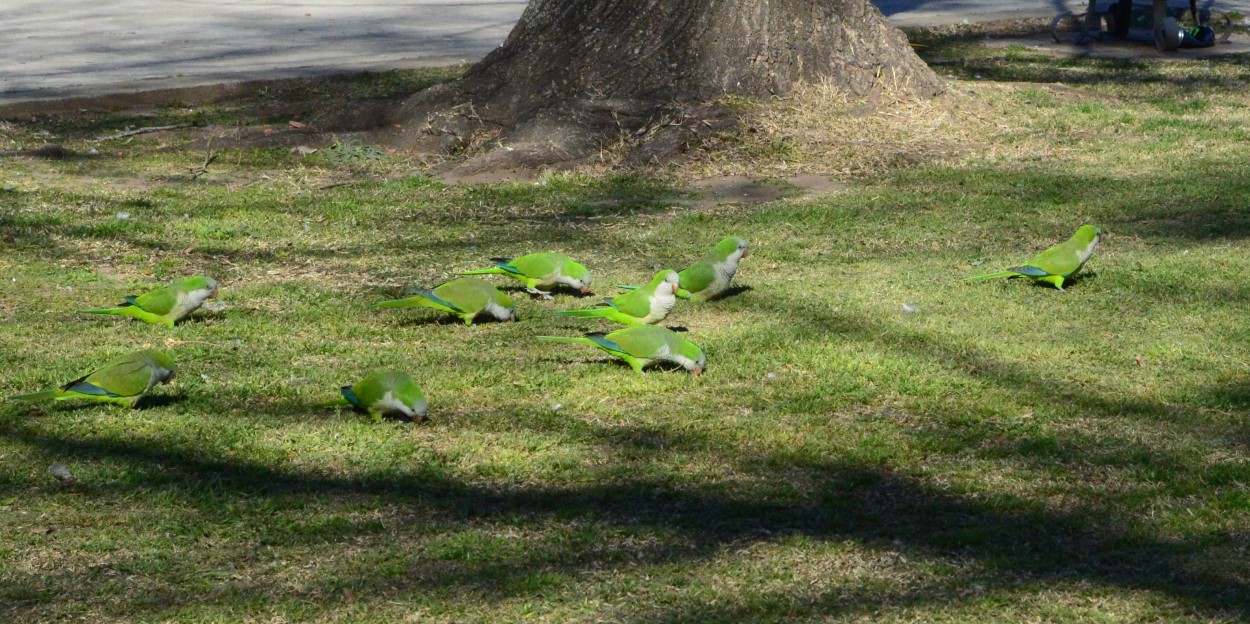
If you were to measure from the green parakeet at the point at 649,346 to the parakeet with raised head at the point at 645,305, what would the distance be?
0.46 meters

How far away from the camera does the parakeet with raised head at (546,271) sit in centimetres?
632

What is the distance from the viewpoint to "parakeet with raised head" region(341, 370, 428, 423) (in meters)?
4.65

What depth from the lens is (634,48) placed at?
10047mm

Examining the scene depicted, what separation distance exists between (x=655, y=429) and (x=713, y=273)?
1.55 metres

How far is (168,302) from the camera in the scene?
19.0ft

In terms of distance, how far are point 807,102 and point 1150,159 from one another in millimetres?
2528

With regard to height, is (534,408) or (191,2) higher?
(191,2)

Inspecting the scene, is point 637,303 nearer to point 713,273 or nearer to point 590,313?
point 590,313

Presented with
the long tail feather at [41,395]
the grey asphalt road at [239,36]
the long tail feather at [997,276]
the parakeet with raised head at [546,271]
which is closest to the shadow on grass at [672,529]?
the long tail feather at [41,395]

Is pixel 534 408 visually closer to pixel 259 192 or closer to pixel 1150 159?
pixel 259 192

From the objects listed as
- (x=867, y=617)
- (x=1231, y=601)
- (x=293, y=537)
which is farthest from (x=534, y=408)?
(x=1231, y=601)

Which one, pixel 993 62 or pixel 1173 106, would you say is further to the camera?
pixel 993 62

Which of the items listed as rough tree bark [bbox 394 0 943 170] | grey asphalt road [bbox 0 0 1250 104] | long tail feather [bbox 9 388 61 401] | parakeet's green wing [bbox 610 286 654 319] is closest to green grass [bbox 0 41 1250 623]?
long tail feather [bbox 9 388 61 401]

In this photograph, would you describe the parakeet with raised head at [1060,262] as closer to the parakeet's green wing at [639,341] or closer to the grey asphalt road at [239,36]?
the parakeet's green wing at [639,341]
